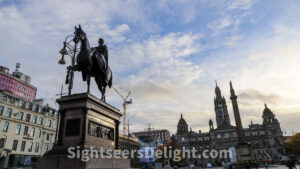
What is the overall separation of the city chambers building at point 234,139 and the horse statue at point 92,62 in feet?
290

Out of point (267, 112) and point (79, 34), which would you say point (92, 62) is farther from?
point (267, 112)

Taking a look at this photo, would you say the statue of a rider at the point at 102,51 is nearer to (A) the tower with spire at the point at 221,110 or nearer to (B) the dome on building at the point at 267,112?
(B) the dome on building at the point at 267,112

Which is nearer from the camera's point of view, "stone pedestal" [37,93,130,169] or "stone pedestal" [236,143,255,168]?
"stone pedestal" [37,93,130,169]

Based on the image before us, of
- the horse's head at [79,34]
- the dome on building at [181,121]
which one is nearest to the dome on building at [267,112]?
the dome on building at [181,121]

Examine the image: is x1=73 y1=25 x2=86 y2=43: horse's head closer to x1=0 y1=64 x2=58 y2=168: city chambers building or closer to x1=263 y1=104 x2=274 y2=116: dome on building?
x1=0 y1=64 x2=58 y2=168: city chambers building

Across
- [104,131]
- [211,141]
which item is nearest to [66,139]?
[104,131]

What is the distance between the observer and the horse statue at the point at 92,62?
9.11 metres

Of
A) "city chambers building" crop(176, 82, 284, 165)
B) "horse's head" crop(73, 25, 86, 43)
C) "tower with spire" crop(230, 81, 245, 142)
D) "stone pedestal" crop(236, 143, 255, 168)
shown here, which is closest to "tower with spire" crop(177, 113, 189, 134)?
"city chambers building" crop(176, 82, 284, 165)

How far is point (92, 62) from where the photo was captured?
965 centimetres

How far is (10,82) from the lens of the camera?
49.9 metres

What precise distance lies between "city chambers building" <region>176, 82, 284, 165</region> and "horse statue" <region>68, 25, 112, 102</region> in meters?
88.4

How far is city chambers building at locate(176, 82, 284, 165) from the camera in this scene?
92.1 meters

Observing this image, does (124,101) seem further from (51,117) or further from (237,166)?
(237,166)

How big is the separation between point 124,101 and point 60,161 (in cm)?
11872
